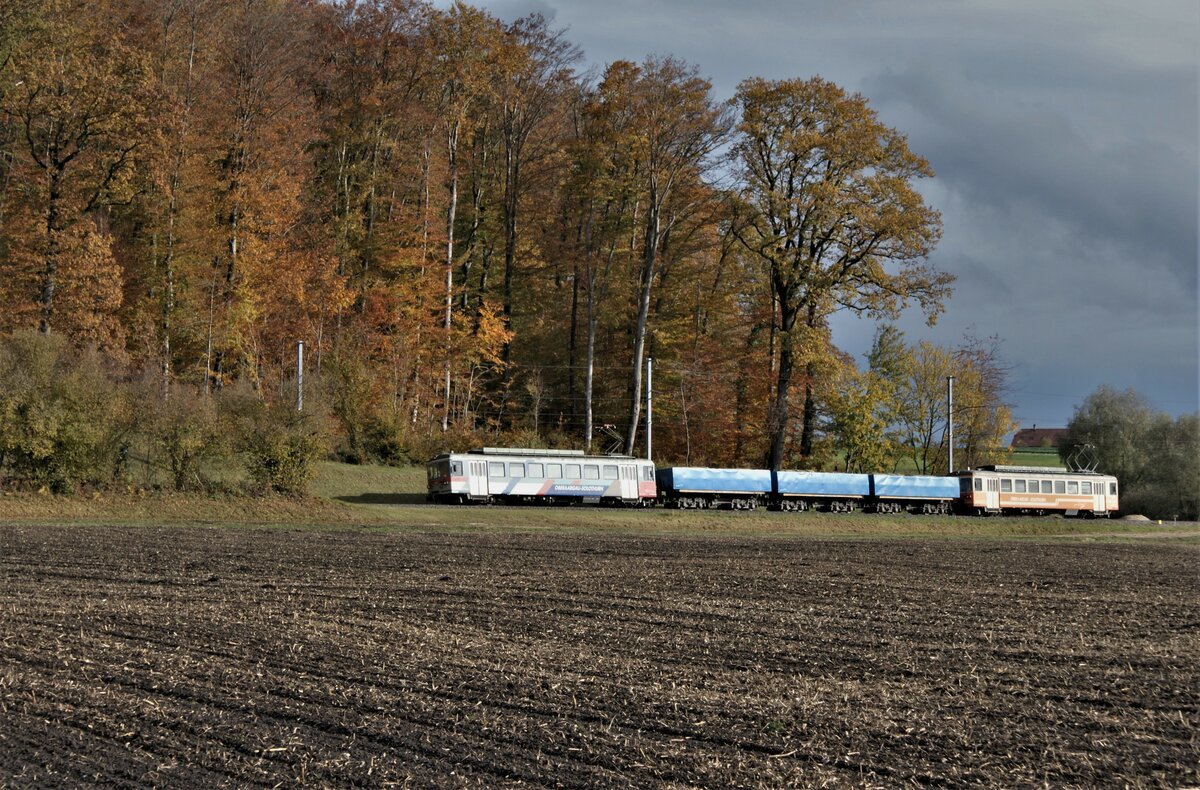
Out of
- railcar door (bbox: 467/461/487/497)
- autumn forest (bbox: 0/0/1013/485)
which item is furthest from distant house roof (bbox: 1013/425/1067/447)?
railcar door (bbox: 467/461/487/497)

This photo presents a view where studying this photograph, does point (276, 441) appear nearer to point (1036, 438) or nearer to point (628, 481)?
point (628, 481)

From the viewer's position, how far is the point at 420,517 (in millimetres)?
40781

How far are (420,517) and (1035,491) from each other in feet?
117

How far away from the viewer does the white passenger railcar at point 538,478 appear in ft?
159

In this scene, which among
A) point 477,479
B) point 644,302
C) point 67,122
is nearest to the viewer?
point 67,122

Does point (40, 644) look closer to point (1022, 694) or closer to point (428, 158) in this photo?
point (1022, 694)

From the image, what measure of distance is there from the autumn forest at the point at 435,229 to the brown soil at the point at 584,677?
25.4 m

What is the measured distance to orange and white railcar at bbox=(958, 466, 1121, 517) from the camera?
192 feet

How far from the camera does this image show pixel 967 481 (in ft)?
193

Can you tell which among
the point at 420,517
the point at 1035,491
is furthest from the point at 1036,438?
the point at 420,517

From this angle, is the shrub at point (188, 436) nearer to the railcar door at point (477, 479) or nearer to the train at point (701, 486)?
the train at point (701, 486)

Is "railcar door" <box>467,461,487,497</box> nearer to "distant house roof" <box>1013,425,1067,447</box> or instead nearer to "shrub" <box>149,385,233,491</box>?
"shrub" <box>149,385,233,491</box>

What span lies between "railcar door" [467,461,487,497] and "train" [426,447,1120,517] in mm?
43

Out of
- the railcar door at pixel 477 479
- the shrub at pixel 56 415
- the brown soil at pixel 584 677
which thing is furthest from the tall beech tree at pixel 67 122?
the brown soil at pixel 584 677
